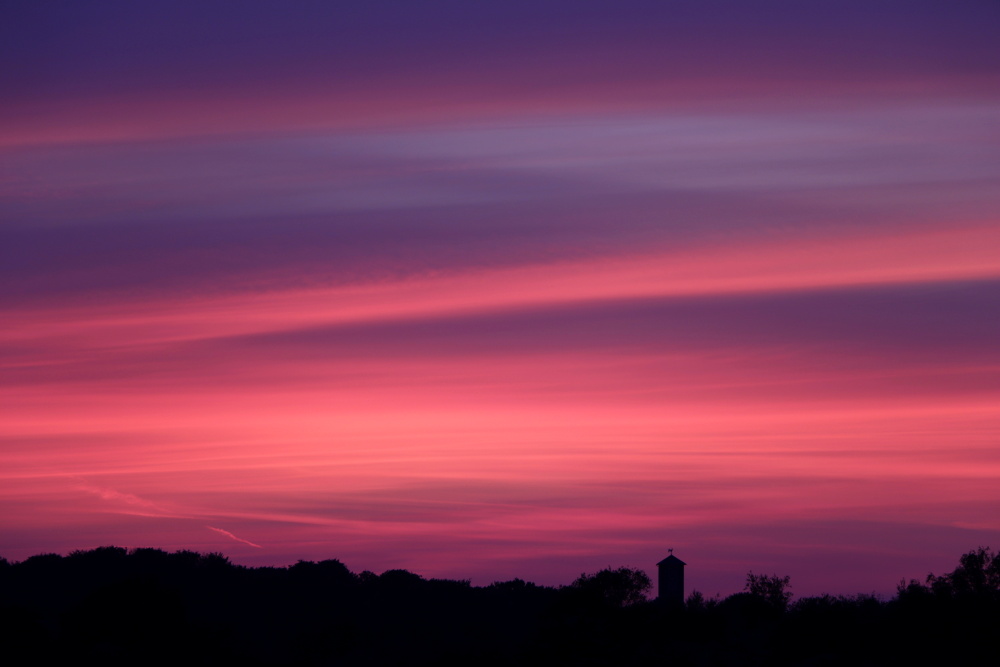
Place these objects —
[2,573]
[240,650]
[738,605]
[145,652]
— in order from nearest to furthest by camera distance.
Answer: [145,652] → [240,650] → [738,605] → [2,573]

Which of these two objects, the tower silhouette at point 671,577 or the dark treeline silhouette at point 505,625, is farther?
the tower silhouette at point 671,577

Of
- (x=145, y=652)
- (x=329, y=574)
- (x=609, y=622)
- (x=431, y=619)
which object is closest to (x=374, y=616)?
(x=431, y=619)

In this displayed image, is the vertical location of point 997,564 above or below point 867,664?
above

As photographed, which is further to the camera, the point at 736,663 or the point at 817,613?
the point at 817,613

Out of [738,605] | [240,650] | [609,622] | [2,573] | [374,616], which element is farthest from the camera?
[2,573]

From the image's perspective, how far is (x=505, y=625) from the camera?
335 ft

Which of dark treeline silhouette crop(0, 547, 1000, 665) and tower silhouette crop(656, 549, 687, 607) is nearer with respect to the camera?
dark treeline silhouette crop(0, 547, 1000, 665)

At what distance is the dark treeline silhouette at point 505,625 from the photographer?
66.0 metres

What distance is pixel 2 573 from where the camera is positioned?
130375 mm

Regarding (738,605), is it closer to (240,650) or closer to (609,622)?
(609,622)

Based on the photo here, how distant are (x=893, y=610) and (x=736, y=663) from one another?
1008cm

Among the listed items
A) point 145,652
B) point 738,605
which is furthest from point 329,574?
point 145,652

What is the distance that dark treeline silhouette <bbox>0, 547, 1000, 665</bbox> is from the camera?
66.0 meters

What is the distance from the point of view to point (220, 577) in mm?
130750
